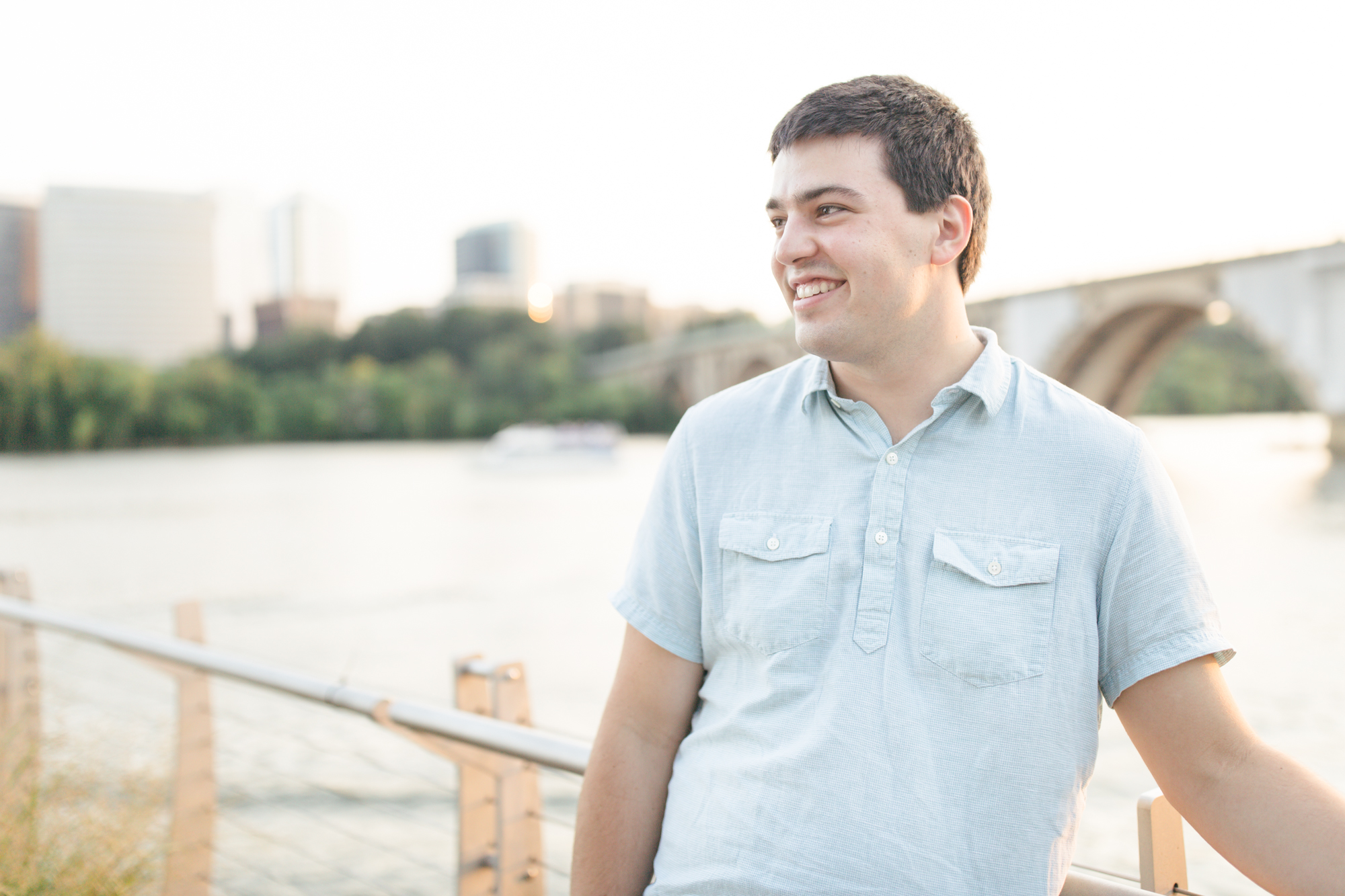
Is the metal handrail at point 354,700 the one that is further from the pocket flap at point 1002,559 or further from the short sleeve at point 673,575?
the pocket flap at point 1002,559

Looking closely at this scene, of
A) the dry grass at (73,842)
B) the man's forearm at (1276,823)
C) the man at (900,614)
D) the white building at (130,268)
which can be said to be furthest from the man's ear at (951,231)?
the white building at (130,268)

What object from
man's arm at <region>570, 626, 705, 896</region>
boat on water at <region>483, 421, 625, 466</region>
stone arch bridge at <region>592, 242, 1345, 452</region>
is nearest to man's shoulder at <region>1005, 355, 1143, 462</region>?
man's arm at <region>570, 626, 705, 896</region>

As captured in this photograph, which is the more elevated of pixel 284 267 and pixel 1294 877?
pixel 284 267

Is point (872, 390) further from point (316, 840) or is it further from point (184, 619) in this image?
point (316, 840)

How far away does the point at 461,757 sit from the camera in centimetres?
149

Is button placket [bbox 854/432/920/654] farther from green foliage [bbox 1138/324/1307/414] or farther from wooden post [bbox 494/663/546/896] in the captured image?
green foliage [bbox 1138/324/1307/414]

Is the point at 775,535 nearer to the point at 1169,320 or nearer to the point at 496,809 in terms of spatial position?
the point at 496,809

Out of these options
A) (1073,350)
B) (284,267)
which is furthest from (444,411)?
(284,267)

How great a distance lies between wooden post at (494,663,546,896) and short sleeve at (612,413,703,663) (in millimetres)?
341

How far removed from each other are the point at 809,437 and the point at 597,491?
866 inches

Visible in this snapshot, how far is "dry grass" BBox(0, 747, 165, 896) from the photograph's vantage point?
5.66ft

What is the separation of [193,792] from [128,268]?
77.4m

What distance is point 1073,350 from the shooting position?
949 inches

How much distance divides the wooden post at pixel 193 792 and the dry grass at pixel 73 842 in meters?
0.04
